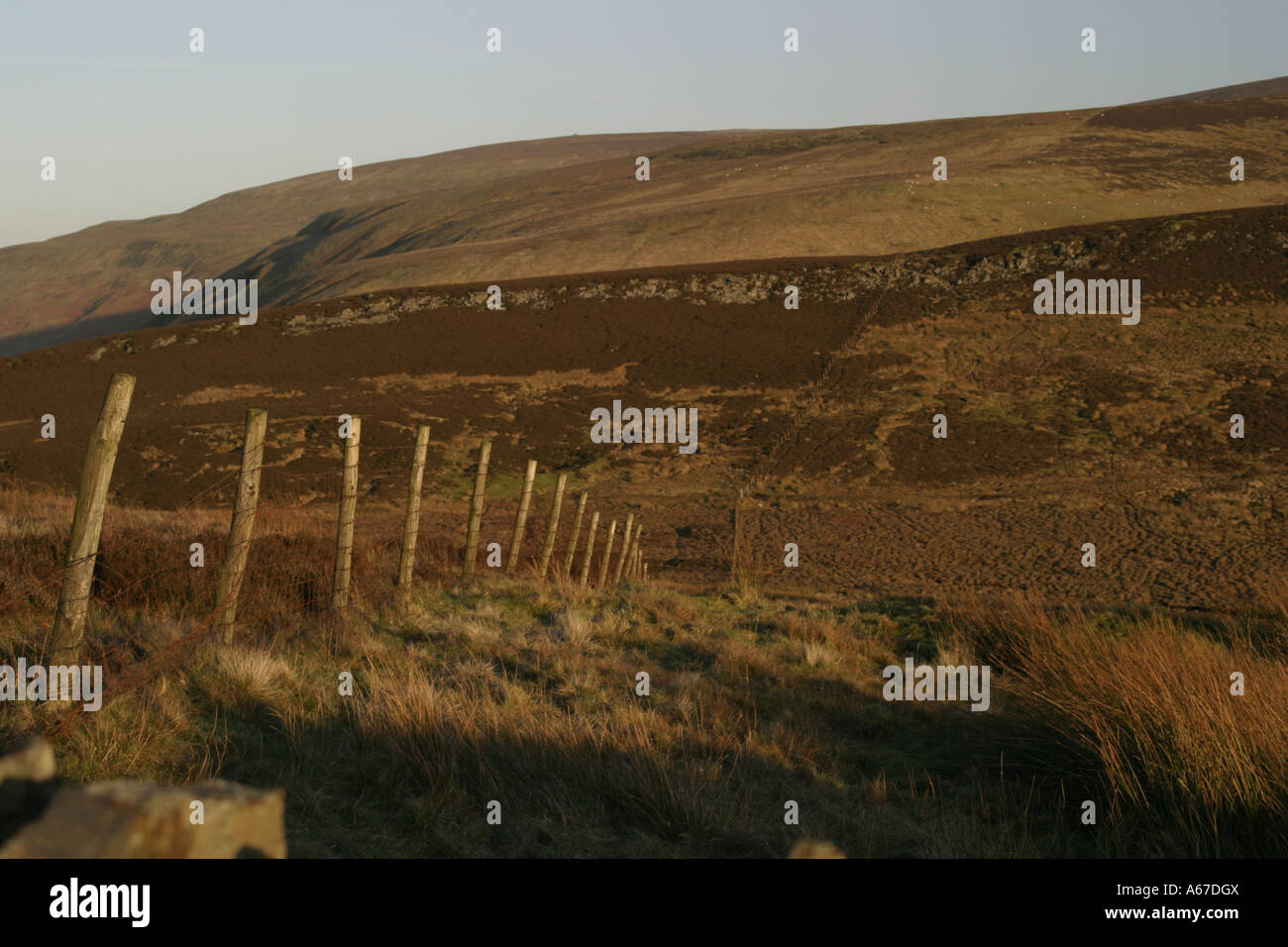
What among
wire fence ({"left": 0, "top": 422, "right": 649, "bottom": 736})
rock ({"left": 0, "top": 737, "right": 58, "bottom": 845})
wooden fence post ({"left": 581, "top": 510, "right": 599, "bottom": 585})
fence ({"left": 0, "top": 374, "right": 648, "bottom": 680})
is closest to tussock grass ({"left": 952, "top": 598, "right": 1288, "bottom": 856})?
rock ({"left": 0, "top": 737, "right": 58, "bottom": 845})

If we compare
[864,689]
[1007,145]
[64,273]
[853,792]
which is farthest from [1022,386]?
[64,273]

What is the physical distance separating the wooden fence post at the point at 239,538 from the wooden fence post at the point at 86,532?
1525 millimetres

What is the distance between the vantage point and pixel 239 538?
24.1 ft

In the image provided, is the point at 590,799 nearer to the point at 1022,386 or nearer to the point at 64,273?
the point at 1022,386

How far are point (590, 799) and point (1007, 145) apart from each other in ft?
328
